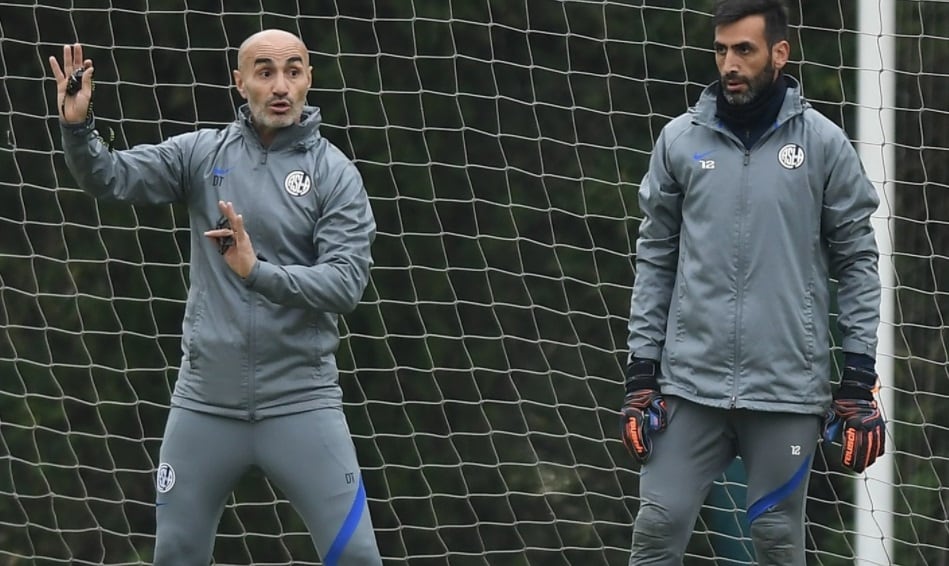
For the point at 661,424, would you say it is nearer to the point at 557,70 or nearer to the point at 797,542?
the point at 797,542

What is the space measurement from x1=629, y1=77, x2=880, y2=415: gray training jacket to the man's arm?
4.24ft

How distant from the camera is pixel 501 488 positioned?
691 cm

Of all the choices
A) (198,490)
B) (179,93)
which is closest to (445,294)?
(179,93)

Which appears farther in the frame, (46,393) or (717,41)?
(46,393)

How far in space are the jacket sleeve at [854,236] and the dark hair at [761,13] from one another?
0.29m

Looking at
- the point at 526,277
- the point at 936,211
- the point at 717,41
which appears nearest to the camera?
the point at 717,41

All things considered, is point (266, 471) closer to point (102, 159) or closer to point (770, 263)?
point (102, 159)

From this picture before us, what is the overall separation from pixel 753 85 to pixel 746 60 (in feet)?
0.20

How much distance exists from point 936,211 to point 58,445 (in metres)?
3.25

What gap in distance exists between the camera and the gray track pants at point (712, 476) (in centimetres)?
454

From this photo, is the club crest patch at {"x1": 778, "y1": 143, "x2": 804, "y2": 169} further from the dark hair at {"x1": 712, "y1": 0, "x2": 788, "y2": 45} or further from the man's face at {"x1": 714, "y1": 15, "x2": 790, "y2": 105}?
the dark hair at {"x1": 712, "y1": 0, "x2": 788, "y2": 45}

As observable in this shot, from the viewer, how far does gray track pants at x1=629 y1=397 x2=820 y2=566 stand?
4.54 metres

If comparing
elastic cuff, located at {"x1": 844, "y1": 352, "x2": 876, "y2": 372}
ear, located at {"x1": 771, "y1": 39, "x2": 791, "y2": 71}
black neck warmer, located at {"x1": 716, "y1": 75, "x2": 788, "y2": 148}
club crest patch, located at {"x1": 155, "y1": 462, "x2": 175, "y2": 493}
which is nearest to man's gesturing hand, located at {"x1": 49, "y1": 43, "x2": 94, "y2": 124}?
club crest patch, located at {"x1": 155, "y1": 462, "x2": 175, "y2": 493}

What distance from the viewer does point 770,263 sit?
14.8ft
